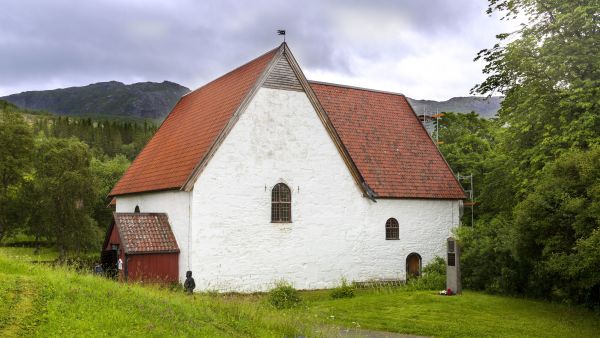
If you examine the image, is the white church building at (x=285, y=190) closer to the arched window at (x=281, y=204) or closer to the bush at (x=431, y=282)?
the arched window at (x=281, y=204)

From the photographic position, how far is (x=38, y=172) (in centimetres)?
5112

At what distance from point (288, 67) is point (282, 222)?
670 centimetres

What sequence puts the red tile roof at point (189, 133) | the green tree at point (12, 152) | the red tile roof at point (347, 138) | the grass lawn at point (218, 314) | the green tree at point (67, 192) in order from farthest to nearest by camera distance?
the green tree at point (12, 152)
the green tree at point (67, 192)
the red tile roof at point (347, 138)
the red tile roof at point (189, 133)
the grass lawn at point (218, 314)

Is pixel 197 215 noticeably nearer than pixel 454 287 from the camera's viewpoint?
No

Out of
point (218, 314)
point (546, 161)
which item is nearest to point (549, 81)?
point (546, 161)

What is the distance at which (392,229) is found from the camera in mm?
27516

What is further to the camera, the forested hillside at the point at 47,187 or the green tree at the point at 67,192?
the forested hillside at the point at 47,187

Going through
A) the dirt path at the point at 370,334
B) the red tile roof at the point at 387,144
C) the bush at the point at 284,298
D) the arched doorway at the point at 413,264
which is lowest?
the dirt path at the point at 370,334

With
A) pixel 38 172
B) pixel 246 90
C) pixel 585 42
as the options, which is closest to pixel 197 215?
pixel 246 90

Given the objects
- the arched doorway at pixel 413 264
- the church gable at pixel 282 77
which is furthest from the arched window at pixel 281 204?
the arched doorway at pixel 413 264

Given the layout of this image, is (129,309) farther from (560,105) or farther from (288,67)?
(560,105)

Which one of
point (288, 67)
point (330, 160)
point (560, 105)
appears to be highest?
point (288, 67)

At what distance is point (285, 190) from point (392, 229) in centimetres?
595

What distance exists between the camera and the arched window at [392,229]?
2738cm
